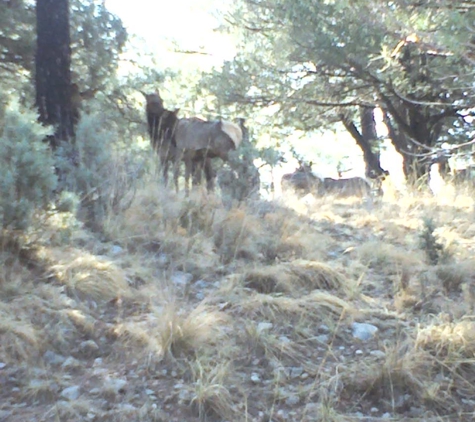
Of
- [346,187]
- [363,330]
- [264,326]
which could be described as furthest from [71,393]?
[346,187]

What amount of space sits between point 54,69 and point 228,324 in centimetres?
466

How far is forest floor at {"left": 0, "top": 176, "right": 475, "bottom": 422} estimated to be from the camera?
11.3 feet

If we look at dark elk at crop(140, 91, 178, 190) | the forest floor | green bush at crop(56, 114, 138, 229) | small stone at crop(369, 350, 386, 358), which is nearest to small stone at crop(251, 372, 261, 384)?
the forest floor

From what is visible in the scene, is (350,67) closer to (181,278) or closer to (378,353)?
(181,278)

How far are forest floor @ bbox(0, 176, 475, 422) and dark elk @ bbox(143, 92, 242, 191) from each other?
3059mm

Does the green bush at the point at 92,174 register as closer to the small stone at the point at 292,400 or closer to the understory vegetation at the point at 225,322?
the understory vegetation at the point at 225,322

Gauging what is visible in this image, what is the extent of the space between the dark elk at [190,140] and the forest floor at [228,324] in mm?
3059

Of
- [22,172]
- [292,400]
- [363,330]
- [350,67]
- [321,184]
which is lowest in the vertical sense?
[292,400]

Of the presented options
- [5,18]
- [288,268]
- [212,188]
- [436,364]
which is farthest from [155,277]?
[5,18]

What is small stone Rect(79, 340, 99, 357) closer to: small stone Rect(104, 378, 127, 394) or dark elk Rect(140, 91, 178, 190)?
small stone Rect(104, 378, 127, 394)

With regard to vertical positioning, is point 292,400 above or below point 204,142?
below

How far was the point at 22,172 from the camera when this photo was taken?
482cm

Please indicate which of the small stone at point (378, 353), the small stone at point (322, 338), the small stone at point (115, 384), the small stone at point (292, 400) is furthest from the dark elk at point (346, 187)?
the small stone at point (115, 384)

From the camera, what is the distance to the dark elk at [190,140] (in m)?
9.57
